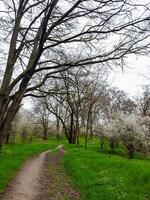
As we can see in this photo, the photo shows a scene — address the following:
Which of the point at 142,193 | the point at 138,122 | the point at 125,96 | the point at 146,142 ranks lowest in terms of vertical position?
the point at 142,193

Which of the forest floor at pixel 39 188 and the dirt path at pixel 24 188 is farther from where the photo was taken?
the forest floor at pixel 39 188

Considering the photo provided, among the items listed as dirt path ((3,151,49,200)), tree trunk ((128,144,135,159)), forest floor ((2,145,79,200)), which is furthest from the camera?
tree trunk ((128,144,135,159))

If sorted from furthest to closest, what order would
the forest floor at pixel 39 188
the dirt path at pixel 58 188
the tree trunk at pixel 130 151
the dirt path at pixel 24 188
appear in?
the tree trunk at pixel 130 151, the dirt path at pixel 58 188, the forest floor at pixel 39 188, the dirt path at pixel 24 188

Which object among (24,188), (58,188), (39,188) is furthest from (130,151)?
(24,188)

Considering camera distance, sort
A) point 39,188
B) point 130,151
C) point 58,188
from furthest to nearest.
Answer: point 130,151, point 58,188, point 39,188

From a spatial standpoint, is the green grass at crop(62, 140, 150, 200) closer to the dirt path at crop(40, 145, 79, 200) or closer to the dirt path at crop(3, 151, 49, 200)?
the dirt path at crop(40, 145, 79, 200)

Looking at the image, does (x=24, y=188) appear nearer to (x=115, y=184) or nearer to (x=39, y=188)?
(x=39, y=188)

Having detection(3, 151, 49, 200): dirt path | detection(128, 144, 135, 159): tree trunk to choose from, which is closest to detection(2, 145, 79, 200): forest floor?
detection(3, 151, 49, 200): dirt path

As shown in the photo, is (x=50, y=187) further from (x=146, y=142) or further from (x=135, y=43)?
(x=146, y=142)

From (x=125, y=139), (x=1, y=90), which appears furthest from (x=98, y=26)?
(x=125, y=139)

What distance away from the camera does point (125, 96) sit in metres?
62.3

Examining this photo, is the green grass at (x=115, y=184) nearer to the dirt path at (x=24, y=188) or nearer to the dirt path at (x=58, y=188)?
the dirt path at (x=58, y=188)

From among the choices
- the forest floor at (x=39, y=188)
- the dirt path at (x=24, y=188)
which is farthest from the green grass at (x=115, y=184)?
the dirt path at (x=24, y=188)

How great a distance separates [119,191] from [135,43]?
511cm
